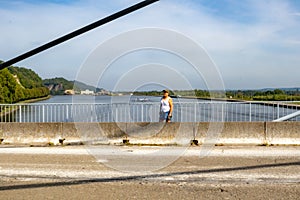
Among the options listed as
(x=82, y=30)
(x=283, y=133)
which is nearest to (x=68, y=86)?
(x=283, y=133)

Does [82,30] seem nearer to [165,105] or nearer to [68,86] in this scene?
[165,105]

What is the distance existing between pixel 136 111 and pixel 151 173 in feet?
27.1

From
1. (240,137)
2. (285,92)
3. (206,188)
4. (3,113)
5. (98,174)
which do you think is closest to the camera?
(206,188)

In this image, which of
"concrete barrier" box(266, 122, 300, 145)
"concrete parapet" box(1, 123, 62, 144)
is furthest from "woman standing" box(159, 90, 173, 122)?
"concrete parapet" box(1, 123, 62, 144)

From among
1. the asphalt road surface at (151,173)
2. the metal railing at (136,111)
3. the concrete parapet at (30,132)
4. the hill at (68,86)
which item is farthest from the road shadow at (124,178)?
the metal railing at (136,111)

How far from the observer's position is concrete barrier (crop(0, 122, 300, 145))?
13.2m

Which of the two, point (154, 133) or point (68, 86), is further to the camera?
point (68, 86)

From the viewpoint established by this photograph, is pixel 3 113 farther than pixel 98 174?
Yes

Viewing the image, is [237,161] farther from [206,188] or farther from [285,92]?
[285,92]

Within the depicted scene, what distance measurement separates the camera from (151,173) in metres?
8.66

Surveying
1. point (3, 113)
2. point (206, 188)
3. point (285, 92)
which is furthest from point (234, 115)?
point (285, 92)

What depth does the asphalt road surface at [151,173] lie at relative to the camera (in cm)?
685

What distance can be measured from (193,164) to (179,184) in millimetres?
2278

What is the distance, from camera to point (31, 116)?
1750 cm
